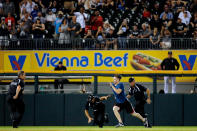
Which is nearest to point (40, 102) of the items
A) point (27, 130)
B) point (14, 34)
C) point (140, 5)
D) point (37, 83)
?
point (37, 83)

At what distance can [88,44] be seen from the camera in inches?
895

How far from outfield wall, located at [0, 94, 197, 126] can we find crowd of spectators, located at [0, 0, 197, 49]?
448 cm

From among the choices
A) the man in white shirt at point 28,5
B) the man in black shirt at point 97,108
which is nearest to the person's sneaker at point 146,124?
the man in black shirt at point 97,108

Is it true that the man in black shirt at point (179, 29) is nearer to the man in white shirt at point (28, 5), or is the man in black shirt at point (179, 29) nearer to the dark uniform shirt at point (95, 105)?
the man in white shirt at point (28, 5)

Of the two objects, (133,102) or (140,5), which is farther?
(140,5)

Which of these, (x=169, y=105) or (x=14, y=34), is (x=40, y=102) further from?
(x=14, y=34)

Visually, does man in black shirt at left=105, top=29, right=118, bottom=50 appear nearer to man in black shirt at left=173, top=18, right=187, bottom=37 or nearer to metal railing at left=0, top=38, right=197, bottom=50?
metal railing at left=0, top=38, right=197, bottom=50

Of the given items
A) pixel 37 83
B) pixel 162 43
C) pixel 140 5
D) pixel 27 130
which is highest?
pixel 140 5

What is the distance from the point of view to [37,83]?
1873 centimetres

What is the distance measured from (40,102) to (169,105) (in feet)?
14.2

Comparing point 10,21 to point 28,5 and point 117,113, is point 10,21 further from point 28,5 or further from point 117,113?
point 117,113

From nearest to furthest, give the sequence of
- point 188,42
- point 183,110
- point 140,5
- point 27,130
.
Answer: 1. point 27,130
2. point 183,110
3. point 188,42
4. point 140,5

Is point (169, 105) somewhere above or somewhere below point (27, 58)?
below

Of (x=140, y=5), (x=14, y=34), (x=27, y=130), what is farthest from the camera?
(x=140, y=5)
